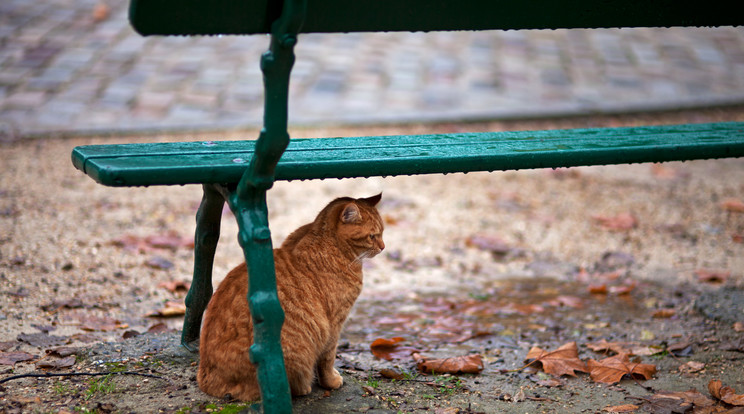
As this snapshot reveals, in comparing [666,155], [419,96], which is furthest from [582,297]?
[419,96]

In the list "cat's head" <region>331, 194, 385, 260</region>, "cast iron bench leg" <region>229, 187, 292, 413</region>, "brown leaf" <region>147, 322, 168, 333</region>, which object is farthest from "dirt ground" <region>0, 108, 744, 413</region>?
"cat's head" <region>331, 194, 385, 260</region>

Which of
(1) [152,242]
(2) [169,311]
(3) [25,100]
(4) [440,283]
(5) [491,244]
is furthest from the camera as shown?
(3) [25,100]

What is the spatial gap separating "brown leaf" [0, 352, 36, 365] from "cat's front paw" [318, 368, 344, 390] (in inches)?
42.3

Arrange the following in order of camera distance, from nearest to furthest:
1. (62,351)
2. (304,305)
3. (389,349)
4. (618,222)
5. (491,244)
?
(304,305), (62,351), (389,349), (491,244), (618,222)

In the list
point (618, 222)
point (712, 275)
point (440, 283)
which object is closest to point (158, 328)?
point (440, 283)

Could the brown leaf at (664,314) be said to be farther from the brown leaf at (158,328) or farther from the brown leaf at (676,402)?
Answer: the brown leaf at (158,328)

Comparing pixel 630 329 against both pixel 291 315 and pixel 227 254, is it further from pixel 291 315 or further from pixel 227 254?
pixel 227 254

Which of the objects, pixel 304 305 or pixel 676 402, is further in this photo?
pixel 676 402

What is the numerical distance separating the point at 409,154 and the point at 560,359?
1.16 meters

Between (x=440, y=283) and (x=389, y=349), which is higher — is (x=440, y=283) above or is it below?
above

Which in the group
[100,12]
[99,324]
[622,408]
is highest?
[100,12]

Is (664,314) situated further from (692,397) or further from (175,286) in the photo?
(175,286)

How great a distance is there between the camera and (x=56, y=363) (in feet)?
9.50

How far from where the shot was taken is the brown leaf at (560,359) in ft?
10.4
